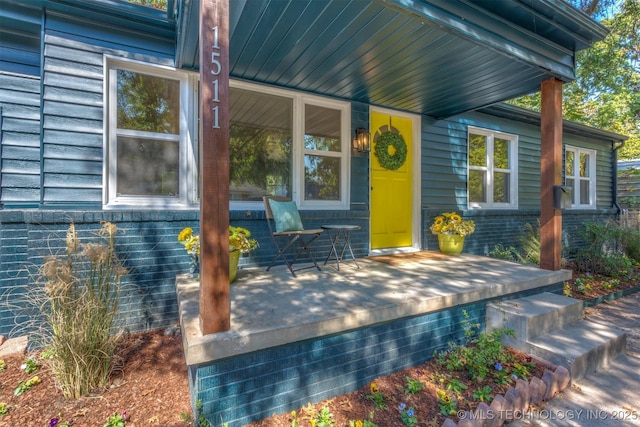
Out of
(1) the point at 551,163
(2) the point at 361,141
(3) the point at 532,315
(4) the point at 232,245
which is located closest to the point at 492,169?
Result: (1) the point at 551,163

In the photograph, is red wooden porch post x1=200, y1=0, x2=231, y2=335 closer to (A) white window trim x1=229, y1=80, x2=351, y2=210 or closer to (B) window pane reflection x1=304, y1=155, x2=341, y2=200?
(A) white window trim x1=229, y1=80, x2=351, y2=210

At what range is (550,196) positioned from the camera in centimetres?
332

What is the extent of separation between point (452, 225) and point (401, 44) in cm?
268

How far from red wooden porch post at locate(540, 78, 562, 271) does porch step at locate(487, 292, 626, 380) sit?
0.66 meters

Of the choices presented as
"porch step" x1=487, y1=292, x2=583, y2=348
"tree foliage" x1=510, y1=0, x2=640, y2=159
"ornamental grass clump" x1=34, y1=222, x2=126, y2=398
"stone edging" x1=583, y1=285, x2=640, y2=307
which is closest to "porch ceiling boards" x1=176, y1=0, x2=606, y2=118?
"ornamental grass clump" x1=34, y1=222, x2=126, y2=398

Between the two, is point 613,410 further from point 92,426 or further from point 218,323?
point 92,426

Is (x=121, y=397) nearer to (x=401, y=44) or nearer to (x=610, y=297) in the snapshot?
(x=401, y=44)

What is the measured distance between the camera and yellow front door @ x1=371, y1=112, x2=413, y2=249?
14.4 feet

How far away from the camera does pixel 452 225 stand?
14.4 feet

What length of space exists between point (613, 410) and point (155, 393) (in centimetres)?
296

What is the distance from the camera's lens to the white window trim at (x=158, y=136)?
9.27 feet

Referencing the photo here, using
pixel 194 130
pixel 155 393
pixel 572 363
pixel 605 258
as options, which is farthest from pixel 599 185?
pixel 155 393

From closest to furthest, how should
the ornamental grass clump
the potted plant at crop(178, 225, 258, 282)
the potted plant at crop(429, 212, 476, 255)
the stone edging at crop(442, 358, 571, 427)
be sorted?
the stone edging at crop(442, 358, 571, 427) < the ornamental grass clump < the potted plant at crop(178, 225, 258, 282) < the potted plant at crop(429, 212, 476, 255)

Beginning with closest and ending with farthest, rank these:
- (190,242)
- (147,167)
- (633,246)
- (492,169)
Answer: (190,242), (147,167), (492,169), (633,246)
